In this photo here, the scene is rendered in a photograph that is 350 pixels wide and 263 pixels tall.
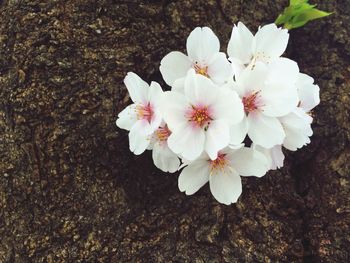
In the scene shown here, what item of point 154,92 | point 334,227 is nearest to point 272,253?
point 334,227

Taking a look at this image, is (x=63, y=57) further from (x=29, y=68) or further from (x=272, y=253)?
(x=272, y=253)

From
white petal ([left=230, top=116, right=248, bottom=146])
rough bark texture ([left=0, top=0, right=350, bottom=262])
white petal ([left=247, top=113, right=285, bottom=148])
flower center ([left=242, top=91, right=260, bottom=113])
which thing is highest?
flower center ([left=242, top=91, right=260, bottom=113])

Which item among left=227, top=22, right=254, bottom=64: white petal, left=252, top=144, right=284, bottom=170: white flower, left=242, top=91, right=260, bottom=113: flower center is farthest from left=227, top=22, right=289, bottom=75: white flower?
left=252, top=144, right=284, bottom=170: white flower

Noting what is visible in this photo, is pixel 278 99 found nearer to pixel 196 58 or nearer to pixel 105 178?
pixel 196 58

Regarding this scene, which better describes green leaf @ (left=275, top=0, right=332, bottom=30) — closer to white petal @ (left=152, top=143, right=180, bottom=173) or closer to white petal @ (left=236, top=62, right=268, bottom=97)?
white petal @ (left=236, top=62, right=268, bottom=97)

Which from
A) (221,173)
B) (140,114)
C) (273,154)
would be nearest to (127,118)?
(140,114)

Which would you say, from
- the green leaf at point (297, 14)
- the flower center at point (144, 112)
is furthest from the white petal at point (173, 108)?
the green leaf at point (297, 14)
